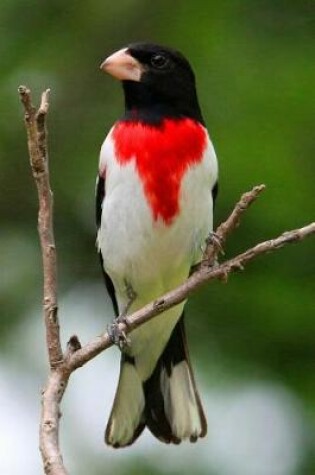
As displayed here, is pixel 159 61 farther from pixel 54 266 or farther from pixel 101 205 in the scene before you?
pixel 54 266

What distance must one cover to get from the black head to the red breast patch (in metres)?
0.11

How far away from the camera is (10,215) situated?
20.2 ft

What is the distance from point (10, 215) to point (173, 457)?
3.94 feet

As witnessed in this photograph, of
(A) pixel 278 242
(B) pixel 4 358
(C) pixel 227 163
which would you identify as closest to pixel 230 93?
(C) pixel 227 163

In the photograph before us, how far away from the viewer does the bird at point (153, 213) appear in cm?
446

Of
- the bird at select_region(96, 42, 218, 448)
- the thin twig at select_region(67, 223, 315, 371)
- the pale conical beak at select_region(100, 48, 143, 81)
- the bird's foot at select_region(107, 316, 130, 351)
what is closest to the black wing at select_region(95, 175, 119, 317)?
the bird at select_region(96, 42, 218, 448)

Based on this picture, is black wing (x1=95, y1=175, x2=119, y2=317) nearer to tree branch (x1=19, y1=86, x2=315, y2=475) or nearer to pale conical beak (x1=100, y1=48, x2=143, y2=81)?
pale conical beak (x1=100, y1=48, x2=143, y2=81)

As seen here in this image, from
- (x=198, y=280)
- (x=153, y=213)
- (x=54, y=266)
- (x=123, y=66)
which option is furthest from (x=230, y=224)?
(x=123, y=66)

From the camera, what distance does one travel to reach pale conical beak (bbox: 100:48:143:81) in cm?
449

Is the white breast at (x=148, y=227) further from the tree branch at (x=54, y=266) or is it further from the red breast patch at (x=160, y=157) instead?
the tree branch at (x=54, y=266)

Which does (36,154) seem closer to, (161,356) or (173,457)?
(161,356)

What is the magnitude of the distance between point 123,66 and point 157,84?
0.14 meters

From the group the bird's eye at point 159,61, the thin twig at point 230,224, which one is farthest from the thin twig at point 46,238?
the bird's eye at point 159,61

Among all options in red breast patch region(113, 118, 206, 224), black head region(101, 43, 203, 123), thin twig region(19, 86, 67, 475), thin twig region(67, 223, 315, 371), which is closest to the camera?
thin twig region(19, 86, 67, 475)
